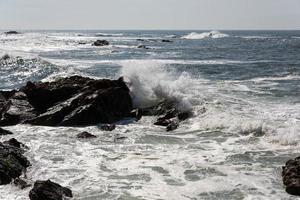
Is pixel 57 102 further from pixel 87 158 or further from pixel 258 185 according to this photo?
pixel 258 185

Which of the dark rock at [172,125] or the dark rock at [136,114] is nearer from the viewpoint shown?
the dark rock at [172,125]

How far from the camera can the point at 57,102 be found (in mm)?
19422

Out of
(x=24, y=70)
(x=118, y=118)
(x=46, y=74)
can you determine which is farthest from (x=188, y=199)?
(x=24, y=70)

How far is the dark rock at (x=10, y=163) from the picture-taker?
11.3 metres

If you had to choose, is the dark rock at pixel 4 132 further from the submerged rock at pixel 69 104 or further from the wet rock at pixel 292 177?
the wet rock at pixel 292 177

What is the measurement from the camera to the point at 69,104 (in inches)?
728

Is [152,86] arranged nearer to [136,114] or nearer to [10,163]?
[136,114]

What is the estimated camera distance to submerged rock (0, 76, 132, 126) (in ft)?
59.5

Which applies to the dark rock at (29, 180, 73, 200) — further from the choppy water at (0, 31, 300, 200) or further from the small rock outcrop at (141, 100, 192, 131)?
the small rock outcrop at (141, 100, 192, 131)

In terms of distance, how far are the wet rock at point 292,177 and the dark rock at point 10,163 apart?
21.6 feet

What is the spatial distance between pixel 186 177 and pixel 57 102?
29.9 ft

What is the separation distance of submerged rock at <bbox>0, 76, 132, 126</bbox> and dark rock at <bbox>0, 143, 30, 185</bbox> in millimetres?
4713

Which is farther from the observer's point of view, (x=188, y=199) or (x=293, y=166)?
(x=293, y=166)

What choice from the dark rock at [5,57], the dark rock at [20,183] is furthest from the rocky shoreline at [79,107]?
the dark rock at [5,57]
